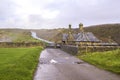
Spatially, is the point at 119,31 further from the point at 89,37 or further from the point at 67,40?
the point at 89,37

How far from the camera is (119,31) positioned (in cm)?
19762

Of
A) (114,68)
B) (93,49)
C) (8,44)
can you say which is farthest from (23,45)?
(114,68)

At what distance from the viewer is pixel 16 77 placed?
24.5 metres

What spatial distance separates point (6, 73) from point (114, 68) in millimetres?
13633

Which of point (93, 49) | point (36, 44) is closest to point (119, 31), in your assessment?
point (36, 44)

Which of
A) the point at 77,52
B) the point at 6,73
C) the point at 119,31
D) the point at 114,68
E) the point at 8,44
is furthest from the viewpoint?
the point at 119,31

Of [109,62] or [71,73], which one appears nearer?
[71,73]

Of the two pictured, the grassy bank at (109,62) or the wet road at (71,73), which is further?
the grassy bank at (109,62)

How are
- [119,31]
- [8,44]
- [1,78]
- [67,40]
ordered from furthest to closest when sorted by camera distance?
[119,31], [8,44], [67,40], [1,78]

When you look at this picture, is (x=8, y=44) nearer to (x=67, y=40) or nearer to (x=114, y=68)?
(x=67, y=40)

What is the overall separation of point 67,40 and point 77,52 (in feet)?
197

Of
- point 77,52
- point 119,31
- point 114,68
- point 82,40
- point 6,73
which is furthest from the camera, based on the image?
point 119,31

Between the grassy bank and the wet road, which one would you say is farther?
the grassy bank

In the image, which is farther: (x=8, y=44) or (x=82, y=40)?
(x=8, y=44)
